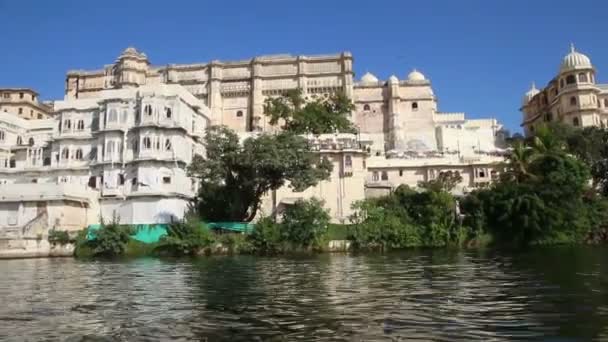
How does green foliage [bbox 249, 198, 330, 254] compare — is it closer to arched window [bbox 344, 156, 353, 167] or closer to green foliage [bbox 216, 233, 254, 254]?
green foliage [bbox 216, 233, 254, 254]

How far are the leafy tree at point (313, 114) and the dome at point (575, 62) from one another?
28077 mm

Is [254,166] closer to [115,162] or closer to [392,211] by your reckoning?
[392,211]

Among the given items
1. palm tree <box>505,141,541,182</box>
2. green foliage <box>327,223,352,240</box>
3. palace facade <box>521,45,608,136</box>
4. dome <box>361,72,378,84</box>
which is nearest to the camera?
green foliage <box>327,223,352,240</box>

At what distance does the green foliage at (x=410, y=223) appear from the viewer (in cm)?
3650

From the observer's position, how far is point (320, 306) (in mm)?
11680

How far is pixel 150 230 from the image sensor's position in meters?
38.0

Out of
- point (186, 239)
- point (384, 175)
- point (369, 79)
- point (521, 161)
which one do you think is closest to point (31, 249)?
point (186, 239)

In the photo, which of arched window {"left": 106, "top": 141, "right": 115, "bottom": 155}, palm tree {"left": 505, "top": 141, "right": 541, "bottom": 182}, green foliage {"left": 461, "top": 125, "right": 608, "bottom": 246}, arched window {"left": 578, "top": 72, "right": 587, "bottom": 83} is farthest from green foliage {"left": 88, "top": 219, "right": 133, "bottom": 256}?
arched window {"left": 578, "top": 72, "right": 587, "bottom": 83}

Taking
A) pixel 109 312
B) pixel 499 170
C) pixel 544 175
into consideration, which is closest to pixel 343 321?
pixel 109 312

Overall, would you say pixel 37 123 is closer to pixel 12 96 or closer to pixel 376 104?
pixel 12 96

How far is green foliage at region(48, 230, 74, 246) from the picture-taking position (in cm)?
3750

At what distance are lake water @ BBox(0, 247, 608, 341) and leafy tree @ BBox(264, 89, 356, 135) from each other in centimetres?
3645

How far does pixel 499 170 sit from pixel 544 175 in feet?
29.0

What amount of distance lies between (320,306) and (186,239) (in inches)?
992
